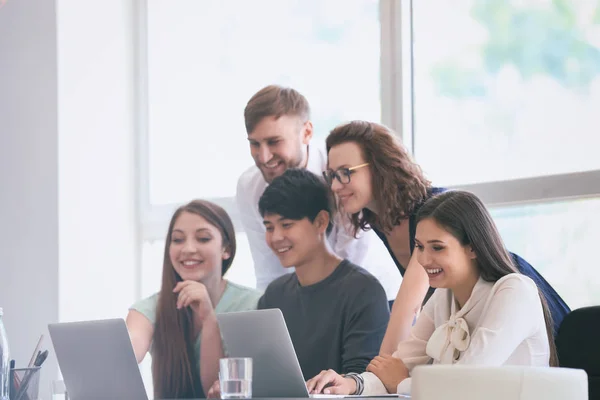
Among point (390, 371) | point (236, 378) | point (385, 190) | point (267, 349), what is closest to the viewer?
point (236, 378)

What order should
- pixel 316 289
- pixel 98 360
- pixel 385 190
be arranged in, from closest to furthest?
1. pixel 98 360
2. pixel 385 190
3. pixel 316 289

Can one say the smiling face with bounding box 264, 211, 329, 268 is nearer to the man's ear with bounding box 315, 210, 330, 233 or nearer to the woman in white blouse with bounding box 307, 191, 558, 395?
the man's ear with bounding box 315, 210, 330, 233

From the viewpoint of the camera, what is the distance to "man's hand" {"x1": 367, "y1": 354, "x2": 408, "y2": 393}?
2771mm

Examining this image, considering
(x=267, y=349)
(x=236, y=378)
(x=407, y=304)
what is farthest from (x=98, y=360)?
(x=407, y=304)

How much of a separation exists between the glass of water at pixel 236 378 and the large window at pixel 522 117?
1.80m

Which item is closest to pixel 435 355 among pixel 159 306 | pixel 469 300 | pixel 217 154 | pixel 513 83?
pixel 469 300

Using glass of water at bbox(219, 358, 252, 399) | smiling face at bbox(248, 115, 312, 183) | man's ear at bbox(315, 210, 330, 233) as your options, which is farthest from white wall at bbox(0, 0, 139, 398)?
glass of water at bbox(219, 358, 252, 399)

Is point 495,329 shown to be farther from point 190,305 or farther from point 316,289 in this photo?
point 190,305

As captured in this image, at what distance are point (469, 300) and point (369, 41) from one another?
186 centimetres

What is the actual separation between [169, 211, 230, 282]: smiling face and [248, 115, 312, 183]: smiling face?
377 millimetres

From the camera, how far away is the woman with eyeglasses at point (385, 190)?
327 centimetres

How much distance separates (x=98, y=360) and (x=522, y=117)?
192cm

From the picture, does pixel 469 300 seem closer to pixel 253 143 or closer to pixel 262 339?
pixel 262 339

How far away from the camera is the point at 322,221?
3.69m
